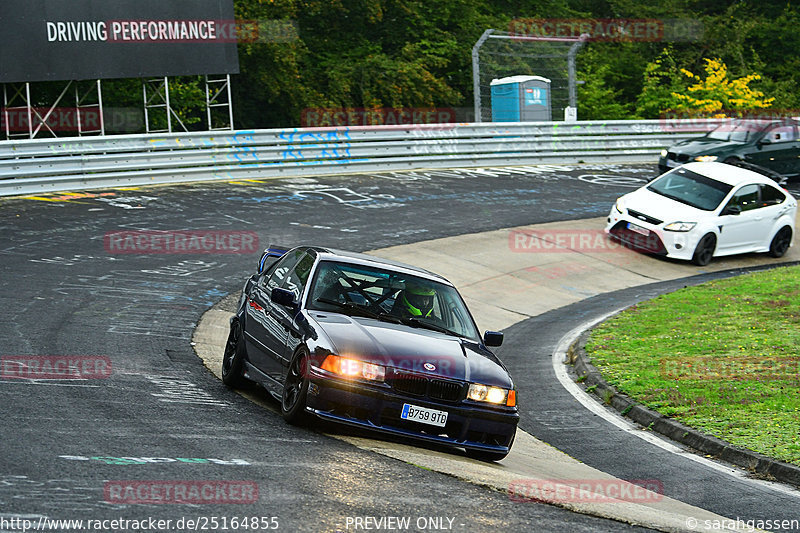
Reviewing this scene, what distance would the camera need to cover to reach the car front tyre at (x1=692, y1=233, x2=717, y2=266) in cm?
2073

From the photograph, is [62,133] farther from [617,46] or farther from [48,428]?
[617,46]

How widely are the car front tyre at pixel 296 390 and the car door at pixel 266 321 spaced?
1.39 ft

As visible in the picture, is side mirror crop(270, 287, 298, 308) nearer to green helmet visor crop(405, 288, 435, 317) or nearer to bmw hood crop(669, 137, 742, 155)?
green helmet visor crop(405, 288, 435, 317)

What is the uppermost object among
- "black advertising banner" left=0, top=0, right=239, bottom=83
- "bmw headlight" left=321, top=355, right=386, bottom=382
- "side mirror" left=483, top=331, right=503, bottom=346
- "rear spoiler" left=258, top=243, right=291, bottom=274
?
"black advertising banner" left=0, top=0, right=239, bottom=83

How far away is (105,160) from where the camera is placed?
22.6 m

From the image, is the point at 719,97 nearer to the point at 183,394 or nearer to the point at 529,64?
the point at 529,64

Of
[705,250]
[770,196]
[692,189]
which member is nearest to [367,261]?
[705,250]

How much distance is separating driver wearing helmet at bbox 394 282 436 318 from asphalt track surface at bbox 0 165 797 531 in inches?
57.9

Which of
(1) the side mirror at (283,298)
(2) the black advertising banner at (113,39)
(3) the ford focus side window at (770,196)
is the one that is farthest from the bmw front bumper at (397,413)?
(2) the black advertising banner at (113,39)

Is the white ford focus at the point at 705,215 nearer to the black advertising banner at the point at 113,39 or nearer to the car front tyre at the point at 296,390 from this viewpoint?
the black advertising banner at the point at 113,39

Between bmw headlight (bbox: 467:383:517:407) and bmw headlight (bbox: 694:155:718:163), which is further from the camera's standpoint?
bmw headlight (bbox: 694:155:718:163)

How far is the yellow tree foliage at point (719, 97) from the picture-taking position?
45500mm

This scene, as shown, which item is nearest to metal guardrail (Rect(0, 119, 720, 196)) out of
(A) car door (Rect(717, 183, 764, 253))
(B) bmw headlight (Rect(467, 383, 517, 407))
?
(A) car door (Rect(717, 183, 764, 253))

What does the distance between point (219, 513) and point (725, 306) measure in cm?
1190
